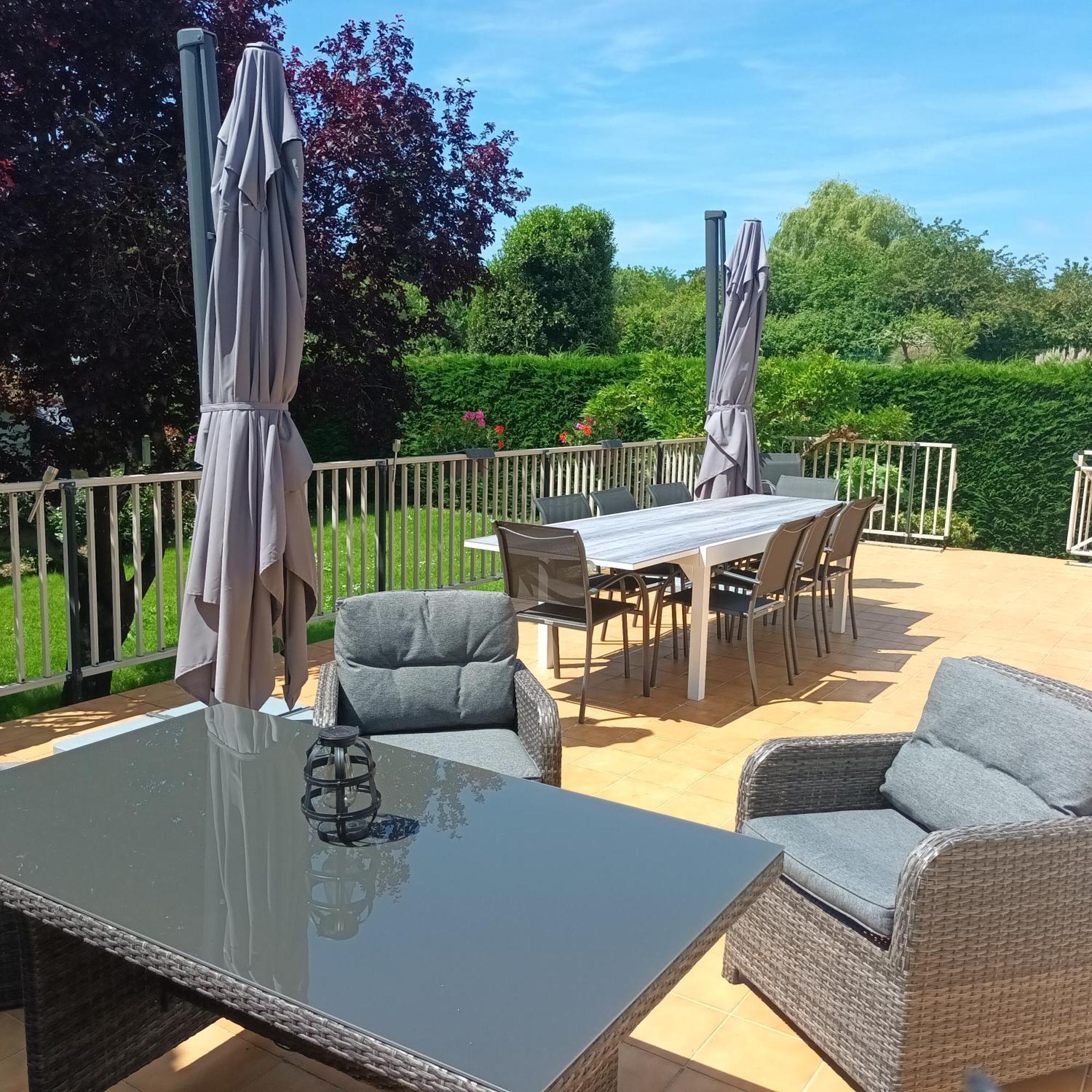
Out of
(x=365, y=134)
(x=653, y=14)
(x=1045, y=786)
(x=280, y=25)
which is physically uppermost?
(x=653, y=14)

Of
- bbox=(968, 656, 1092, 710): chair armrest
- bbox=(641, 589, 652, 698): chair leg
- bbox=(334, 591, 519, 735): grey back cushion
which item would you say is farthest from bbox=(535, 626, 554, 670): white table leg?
bbox=(968, 656, 1092, 710): chair armrest

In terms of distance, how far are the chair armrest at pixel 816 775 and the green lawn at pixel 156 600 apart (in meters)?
3.53

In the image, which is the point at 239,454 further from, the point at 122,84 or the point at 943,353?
the point at 943,353

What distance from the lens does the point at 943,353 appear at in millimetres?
25406

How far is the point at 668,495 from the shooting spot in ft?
22.6

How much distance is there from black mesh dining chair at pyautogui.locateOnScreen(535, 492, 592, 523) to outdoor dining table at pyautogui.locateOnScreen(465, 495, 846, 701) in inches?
2.8

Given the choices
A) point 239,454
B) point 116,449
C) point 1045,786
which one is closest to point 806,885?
point 1045,786

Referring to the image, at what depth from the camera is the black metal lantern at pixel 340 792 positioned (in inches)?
72.9

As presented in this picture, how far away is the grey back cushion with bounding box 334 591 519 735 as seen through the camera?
3119 mm

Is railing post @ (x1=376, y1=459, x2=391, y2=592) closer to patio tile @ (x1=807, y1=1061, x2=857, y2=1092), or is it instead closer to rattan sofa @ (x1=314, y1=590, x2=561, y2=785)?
rattan sofa @ (x1=314, y1=590, x2=561, y2=785)

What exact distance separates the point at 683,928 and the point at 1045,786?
46.2 inches

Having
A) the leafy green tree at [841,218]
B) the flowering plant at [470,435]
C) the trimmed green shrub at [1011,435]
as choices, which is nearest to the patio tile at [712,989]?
the flowering plant at [470,435]

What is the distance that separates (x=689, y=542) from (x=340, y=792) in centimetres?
327

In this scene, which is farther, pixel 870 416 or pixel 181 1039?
pixel 870 416
